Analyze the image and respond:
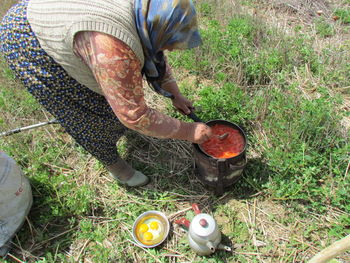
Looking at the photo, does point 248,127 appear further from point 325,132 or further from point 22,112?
point 22,112

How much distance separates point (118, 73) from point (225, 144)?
124 cm

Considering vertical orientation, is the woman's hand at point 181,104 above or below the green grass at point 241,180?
above

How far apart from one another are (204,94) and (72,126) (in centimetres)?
157

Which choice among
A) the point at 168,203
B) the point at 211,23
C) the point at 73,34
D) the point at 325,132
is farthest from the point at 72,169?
the point at 211,23

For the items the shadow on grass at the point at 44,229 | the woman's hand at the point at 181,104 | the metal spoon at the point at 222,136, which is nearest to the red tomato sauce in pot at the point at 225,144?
the metal spoon at the point at 222,136

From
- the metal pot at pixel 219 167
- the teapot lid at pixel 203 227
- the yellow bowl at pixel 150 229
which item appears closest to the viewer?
the teapot lid at pixel 203 227

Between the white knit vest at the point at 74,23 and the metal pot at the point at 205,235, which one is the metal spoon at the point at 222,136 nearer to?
the metal pot at the point at 205,235

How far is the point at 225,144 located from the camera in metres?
2.39

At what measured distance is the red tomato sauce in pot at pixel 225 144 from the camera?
2.31 meters

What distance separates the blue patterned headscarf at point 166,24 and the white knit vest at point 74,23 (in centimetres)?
6

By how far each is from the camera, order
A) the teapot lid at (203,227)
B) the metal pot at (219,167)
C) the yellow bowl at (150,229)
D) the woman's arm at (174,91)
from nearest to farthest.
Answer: the teapot lid at (203,227) < the metal pot at (219,167) < the yellow bowl at (150,229) < the woman's arm at (174,91)

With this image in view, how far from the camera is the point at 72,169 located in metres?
3.12

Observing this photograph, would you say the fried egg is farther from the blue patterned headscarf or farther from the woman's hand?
the blue patterned headscarf

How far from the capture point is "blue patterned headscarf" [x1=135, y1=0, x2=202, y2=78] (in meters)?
1.47
